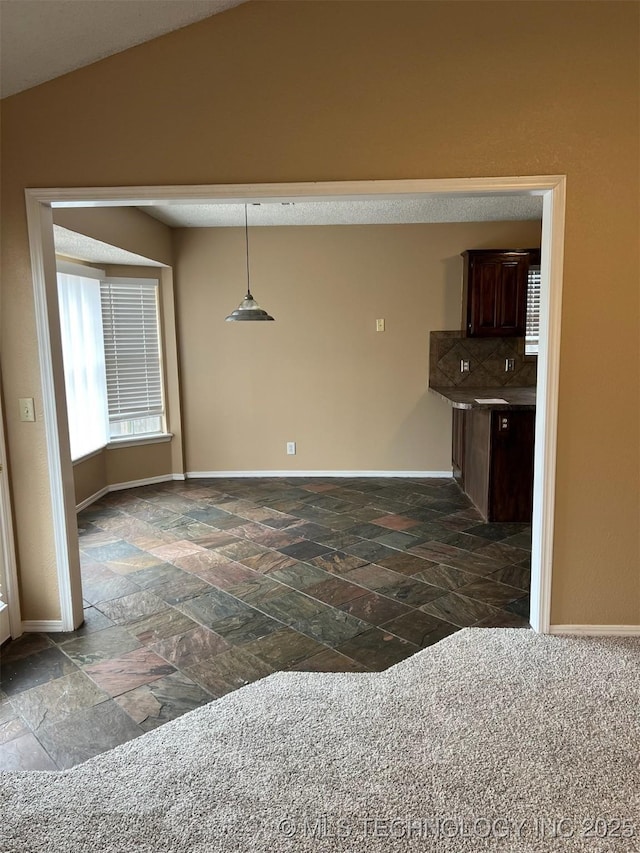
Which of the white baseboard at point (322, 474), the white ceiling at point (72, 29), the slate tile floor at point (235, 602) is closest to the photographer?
the white ceiling at point (72, 29)

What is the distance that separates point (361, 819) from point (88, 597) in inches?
85.7

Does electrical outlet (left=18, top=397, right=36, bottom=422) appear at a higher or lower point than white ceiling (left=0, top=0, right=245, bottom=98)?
lower

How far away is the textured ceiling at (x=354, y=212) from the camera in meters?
4.71

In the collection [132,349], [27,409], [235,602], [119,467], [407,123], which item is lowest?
[235,602]

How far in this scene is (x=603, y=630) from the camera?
277 cm

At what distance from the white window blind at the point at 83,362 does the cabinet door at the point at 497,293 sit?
3527 mm

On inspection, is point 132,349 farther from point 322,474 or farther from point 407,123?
point 407,123

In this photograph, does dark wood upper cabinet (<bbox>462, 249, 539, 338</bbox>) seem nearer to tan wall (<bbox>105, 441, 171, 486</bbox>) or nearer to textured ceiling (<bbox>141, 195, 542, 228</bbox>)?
textured ceiling (<bbox>141, 195, 542, 228</bbox>)

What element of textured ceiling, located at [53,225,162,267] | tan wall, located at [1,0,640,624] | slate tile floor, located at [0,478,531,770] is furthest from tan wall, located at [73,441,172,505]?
tan wall, located at [1,0,640,624]

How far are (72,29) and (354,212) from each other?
3055 millimetres

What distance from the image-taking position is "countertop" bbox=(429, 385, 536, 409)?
4.16 m

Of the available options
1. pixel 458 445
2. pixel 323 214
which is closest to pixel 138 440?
pixel 323 214

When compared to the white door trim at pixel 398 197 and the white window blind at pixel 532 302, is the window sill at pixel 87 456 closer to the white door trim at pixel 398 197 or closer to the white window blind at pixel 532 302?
→ the white door trim at pixel 398 197

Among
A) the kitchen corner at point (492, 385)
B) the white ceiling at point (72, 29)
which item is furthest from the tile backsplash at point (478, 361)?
the white ceiling at point (72, 29)
